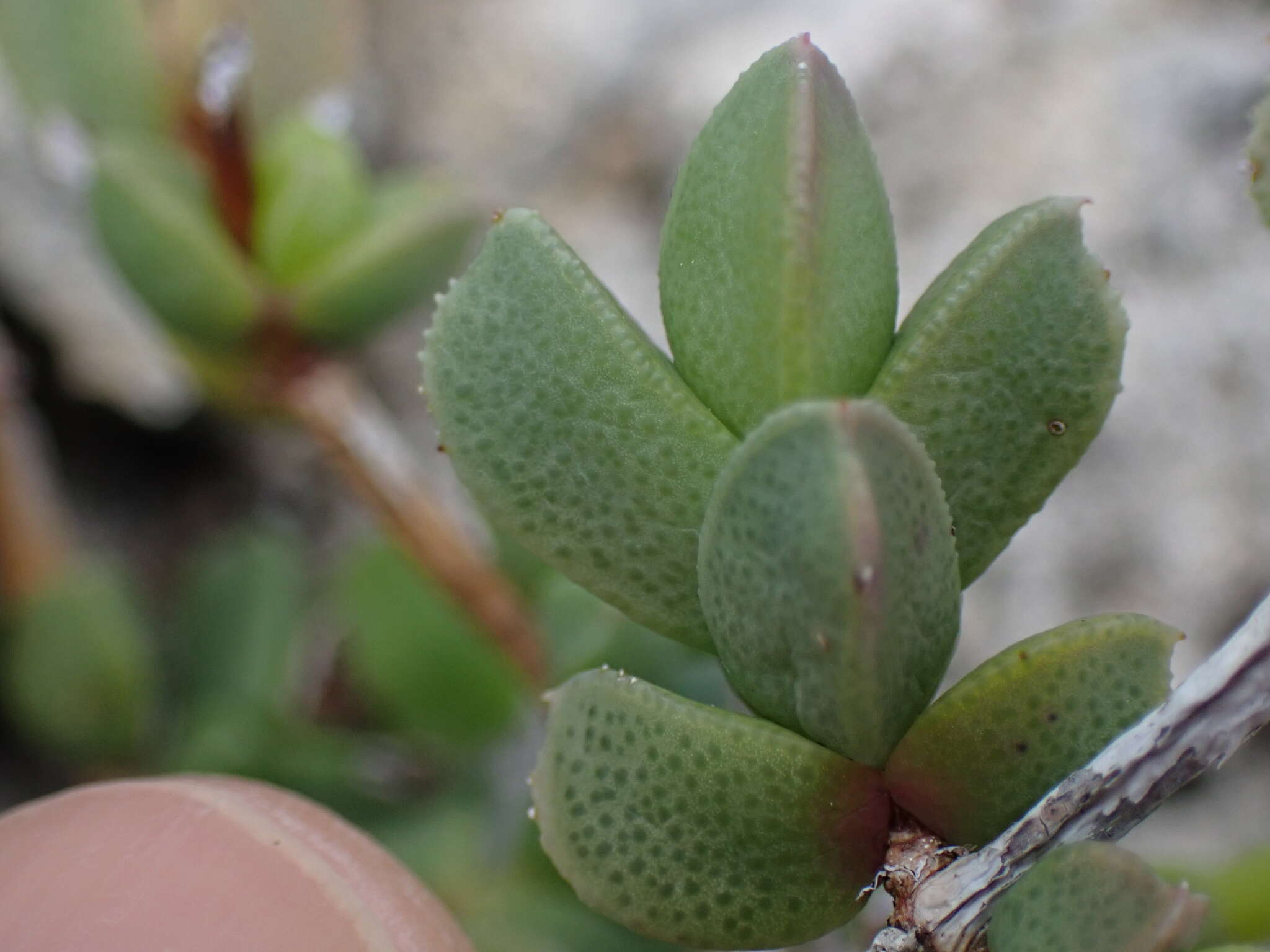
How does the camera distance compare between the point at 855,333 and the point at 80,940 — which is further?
the point at 80,940

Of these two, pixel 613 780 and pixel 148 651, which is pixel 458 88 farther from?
pixel 613 780

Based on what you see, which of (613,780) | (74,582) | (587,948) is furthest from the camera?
(74,582)

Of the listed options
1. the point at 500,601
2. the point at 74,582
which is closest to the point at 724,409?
the point at 500,601

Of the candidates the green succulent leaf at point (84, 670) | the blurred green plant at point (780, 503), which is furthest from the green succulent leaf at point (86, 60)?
the blurred green plant at point (780, 503)

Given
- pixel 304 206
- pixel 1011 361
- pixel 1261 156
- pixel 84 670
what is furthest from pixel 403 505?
pixel 1261 156

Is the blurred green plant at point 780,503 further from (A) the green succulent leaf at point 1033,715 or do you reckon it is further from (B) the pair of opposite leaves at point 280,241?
(B) the pair of opposite leaves at point 280,241
